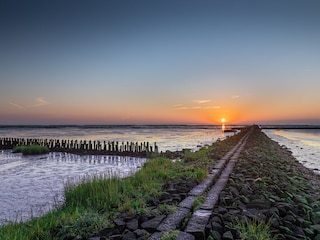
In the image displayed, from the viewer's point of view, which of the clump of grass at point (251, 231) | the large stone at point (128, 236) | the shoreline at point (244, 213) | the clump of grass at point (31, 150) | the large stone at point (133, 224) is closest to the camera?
the clump of grass at point (251, 231)

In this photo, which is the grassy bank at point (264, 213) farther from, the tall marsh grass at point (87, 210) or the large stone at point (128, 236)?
the tall marsh grass at point (87, 210)

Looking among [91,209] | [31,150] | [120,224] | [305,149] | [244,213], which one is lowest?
[305,149]

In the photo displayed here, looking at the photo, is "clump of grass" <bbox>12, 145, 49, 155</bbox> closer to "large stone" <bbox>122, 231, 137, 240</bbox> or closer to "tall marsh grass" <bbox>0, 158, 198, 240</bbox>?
"tall marsh grass" <bbox>0, 158, 198, 240</bbox>

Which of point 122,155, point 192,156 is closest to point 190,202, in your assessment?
point 192,156

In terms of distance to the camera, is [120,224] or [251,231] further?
[120,224]

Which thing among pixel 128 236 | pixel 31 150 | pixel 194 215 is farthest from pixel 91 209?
pixel 31 150

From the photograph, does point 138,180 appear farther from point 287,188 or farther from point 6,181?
point 6,181

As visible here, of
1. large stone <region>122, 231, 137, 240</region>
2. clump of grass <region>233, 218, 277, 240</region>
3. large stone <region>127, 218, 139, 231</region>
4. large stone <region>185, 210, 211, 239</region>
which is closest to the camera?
clump of grass <region>233, 218, 277, 240</region>

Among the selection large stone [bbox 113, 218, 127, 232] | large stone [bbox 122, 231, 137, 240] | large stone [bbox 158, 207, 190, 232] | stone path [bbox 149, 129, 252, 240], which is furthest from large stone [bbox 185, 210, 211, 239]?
large stone [bbox 113, 218, 127, 232]

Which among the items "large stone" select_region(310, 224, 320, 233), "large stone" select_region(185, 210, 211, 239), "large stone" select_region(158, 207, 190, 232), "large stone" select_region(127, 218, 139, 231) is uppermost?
"large stone" select_region(185, 210, 211, 239)

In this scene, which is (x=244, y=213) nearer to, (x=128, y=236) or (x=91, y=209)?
(x=128, y=236)

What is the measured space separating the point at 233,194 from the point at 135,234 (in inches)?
124

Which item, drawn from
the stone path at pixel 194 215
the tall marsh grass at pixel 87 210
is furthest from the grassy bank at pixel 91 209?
the stone path at pixel 194 215

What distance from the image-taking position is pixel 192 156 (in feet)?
52.4
